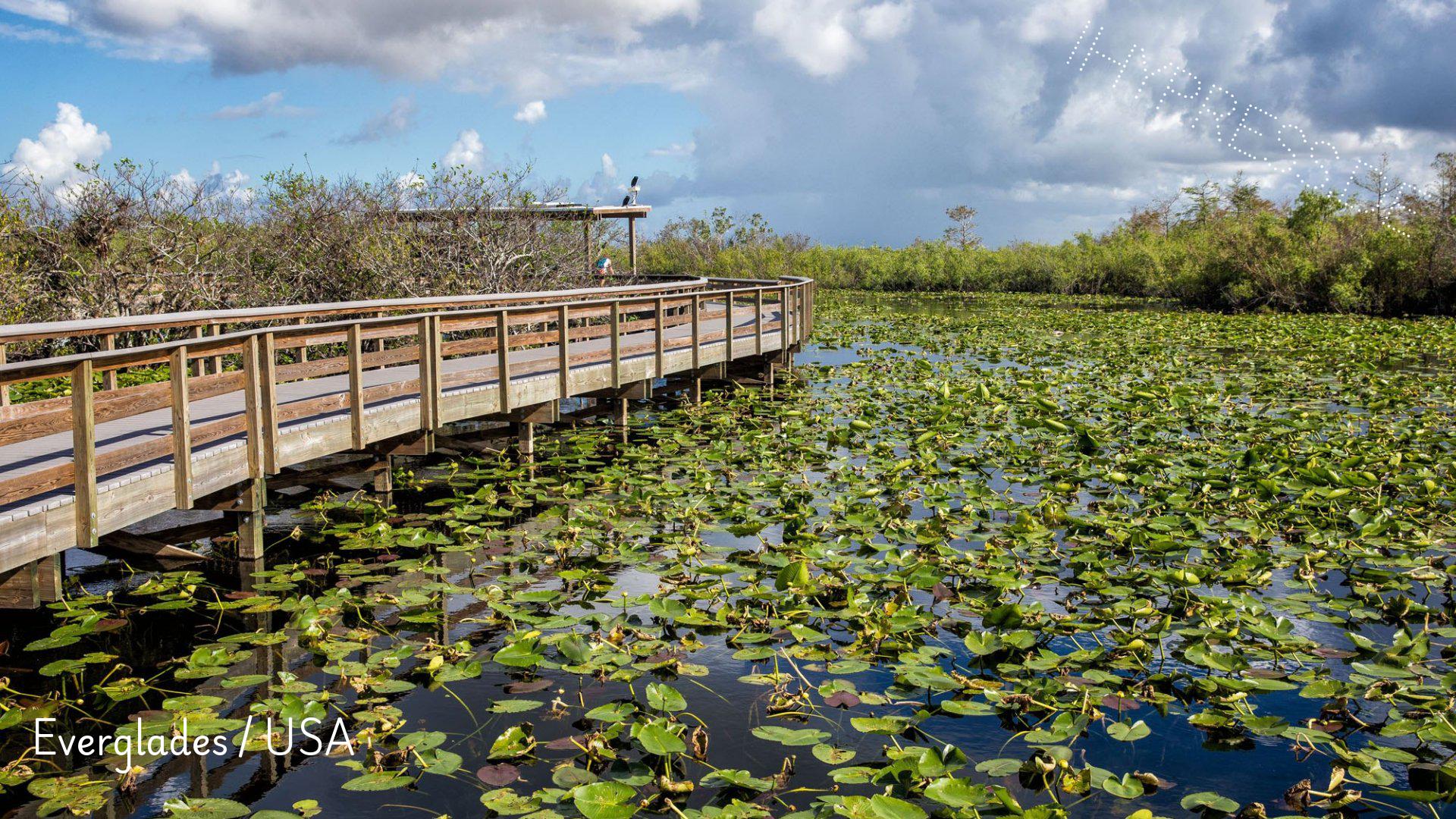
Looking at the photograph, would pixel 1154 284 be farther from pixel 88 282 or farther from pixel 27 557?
pixel 27 557

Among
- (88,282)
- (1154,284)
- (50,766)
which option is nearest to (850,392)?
(88,282)

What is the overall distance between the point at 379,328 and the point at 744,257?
147 feet

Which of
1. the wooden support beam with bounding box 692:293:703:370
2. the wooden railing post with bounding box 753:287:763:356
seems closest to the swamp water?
the wooden support beam with bounding box 692:293:703:370

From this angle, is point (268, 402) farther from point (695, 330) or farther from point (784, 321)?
point (784, 321)

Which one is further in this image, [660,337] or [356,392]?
[660,337]

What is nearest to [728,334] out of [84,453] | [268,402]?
[268,402]

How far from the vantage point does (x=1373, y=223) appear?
115ft

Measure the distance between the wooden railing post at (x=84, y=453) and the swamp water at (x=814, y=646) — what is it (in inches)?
22.3

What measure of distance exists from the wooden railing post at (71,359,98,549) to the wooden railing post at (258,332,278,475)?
5.17 feet

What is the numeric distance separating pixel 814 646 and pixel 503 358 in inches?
209

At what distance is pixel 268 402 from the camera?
702 cm

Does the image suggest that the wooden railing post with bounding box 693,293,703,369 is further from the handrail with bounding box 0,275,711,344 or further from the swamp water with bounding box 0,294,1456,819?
the swamp water with bounding box 0,294,1456,819

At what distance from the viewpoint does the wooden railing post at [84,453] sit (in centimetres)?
527

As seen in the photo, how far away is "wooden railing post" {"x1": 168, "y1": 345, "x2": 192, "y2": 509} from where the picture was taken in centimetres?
603
